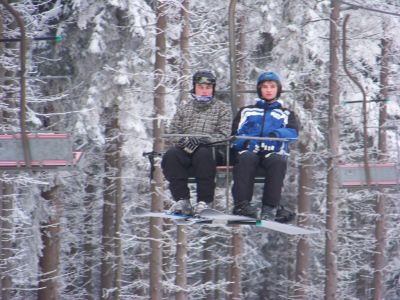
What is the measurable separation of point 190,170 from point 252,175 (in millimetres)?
908

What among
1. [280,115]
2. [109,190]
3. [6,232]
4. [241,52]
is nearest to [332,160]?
[241,52]

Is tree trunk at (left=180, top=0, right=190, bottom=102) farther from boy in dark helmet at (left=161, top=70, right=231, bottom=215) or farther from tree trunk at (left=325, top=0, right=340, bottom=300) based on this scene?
boy in dark helmet at (left=161, top=70, right=231, bottom=215)

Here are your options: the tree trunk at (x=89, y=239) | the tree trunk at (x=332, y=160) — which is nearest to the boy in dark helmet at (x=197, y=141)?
the tree trunk at (x=332, y=160)

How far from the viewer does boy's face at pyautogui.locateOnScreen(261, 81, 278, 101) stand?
9.02 m

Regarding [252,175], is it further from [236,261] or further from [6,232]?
[236,261]

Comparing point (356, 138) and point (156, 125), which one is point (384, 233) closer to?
point (356, 138)

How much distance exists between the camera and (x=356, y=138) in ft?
96.2

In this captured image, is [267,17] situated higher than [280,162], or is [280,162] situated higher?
[267,17]

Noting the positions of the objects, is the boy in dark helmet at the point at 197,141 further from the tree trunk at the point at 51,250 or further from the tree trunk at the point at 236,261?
the tree trunk at the point at 51,250

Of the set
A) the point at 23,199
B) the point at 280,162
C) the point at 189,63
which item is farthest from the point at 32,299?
the point at 280,162

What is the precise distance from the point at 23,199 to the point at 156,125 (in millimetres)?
5725

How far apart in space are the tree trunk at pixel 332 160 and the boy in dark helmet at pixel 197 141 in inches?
380

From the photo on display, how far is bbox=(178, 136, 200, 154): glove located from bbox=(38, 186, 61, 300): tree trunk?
14240 mm

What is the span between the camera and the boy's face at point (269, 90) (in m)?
9.02
